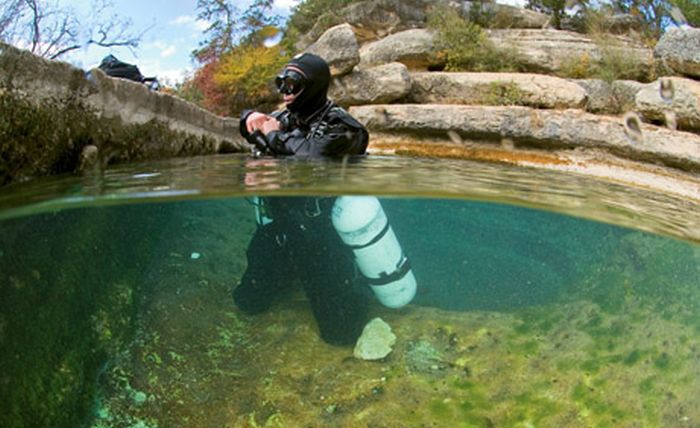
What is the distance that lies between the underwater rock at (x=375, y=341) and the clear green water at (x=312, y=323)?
0.06 metres

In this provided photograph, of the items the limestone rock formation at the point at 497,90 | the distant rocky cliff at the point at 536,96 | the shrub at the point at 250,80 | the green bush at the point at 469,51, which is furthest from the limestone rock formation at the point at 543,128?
the shrub at the point at 250,80

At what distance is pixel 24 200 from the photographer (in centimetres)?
345

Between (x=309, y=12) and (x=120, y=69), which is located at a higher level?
(x=120, y=69)

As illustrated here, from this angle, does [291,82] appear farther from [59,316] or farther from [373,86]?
[373,86]

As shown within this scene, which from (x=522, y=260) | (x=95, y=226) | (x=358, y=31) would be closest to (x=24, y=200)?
(x=95, y=226)

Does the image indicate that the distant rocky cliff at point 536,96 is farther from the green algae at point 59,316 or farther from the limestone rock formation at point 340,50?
the green algae at point 59,316

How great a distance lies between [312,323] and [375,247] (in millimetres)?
744

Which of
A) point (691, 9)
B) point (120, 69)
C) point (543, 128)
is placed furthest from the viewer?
point (691, 9)

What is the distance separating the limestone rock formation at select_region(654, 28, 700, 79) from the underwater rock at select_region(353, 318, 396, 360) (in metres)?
11.7

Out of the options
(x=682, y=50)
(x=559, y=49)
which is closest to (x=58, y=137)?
(x=682, y=50)

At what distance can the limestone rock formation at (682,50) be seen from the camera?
12.4m

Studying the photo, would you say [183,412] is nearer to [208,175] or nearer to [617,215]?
[208,175]

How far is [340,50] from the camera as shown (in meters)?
13.9

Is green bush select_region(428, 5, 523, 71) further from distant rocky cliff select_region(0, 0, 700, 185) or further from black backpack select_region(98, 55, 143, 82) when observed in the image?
black backpack select_region(98, 55, 143, 82)
